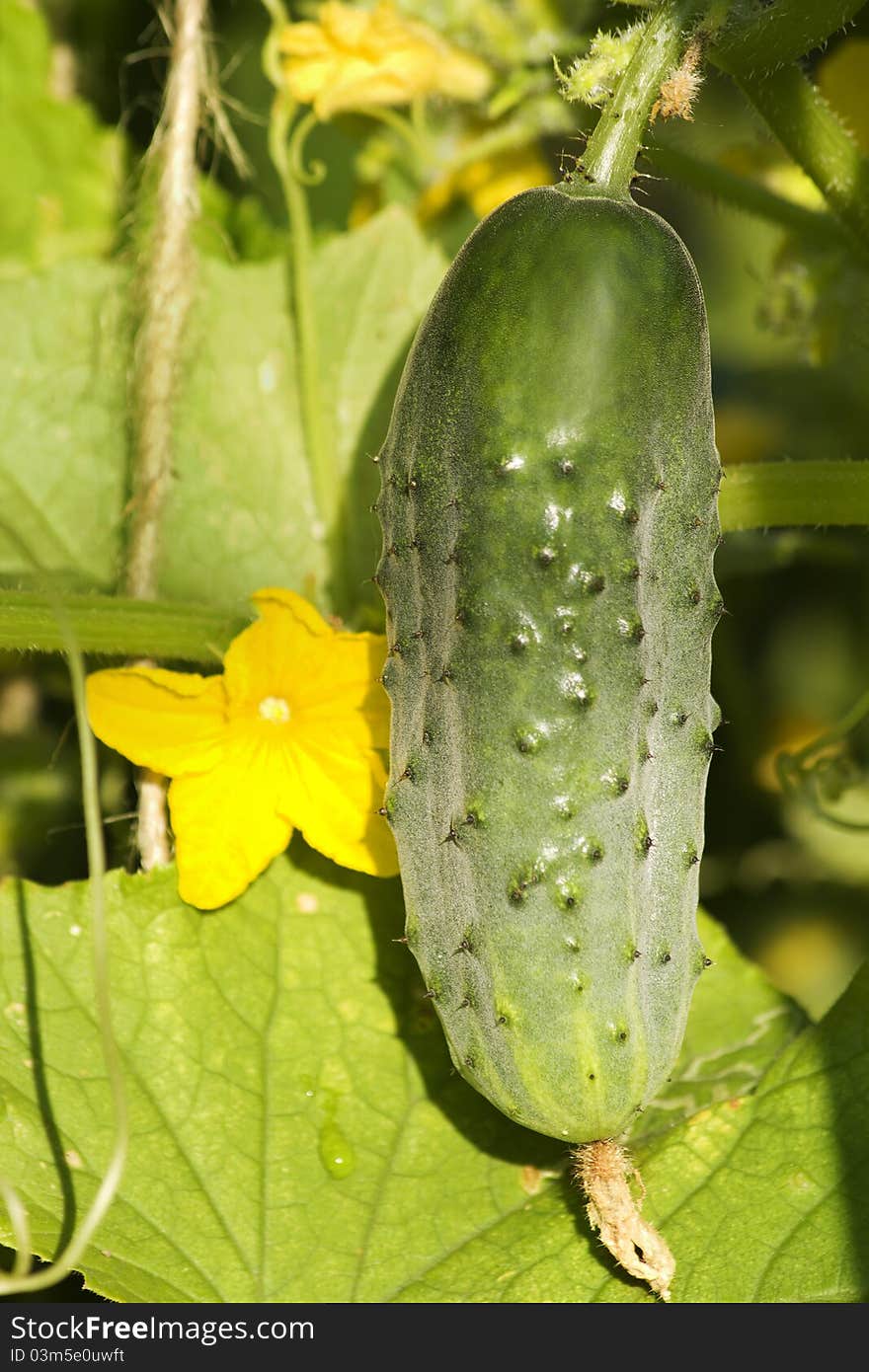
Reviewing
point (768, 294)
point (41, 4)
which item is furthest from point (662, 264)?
point (41, 4)

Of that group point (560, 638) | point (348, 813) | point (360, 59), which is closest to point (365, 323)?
point (360, 59)

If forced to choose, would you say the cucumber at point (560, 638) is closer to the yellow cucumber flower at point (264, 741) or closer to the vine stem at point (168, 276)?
the yellow cucumber flower at point (264, 741)

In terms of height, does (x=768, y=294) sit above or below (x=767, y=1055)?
above

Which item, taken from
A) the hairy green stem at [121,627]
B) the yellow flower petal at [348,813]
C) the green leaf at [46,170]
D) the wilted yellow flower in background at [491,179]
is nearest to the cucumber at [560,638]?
the yellow flower petal at [348,813]

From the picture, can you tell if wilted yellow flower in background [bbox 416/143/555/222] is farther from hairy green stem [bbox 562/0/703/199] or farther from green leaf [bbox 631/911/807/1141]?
green leaf [bbox 631/911/807/1141]

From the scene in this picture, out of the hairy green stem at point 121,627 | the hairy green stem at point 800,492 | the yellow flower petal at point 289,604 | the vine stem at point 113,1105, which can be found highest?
the hairy green stem at point 800,492

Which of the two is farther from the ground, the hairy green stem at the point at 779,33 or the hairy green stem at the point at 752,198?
the hairy green stem at the point at 779,33
